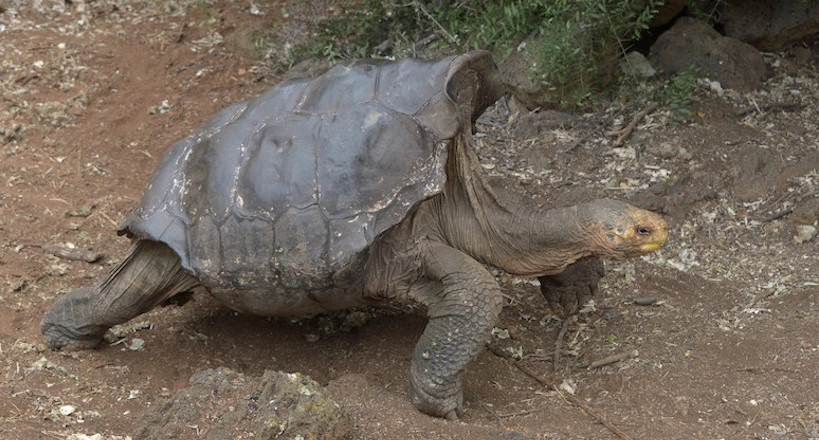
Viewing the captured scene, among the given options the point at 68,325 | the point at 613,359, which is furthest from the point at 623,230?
the point at 68,325

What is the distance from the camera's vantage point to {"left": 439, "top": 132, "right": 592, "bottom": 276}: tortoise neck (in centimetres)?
484

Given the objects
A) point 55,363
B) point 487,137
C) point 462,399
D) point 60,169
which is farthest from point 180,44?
point 462,399

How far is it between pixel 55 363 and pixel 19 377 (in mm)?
272

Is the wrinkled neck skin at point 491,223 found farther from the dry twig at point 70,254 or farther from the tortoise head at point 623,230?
the dry twig at point 70,254

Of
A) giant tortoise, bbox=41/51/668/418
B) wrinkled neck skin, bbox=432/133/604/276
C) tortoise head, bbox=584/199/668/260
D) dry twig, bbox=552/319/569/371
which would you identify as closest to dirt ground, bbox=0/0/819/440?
dry twig, bbox=552/319/569/371

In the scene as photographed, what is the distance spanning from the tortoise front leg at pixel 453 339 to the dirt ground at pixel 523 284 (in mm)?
150

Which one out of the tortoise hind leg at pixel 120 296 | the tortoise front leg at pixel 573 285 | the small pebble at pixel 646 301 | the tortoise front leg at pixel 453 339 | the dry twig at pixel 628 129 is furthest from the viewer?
the dry twig at pixel 628 129

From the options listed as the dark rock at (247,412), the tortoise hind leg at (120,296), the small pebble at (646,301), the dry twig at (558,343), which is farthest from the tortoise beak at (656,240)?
the tortoise hind leg at (120,296)

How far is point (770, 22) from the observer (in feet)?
24.4

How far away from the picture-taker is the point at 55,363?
Result: 191 inches

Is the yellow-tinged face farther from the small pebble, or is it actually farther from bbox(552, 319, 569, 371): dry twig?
the small pebble

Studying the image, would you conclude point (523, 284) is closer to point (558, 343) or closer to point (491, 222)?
point (558, 343)

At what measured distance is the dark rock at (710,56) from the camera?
727cm

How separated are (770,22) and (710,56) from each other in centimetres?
62
